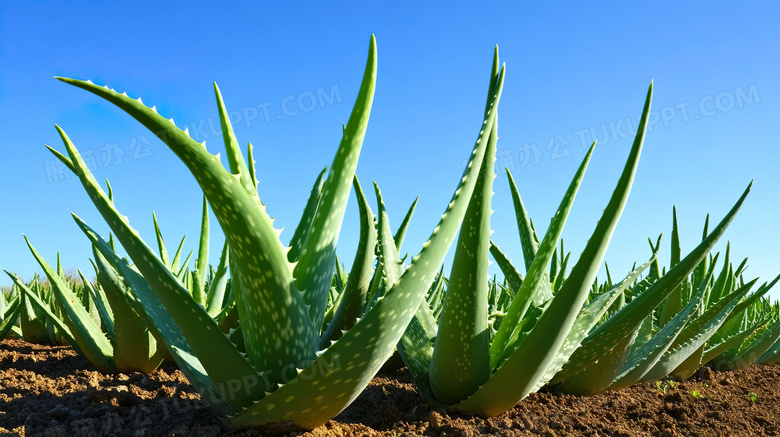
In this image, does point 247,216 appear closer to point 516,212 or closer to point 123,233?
point 123,233

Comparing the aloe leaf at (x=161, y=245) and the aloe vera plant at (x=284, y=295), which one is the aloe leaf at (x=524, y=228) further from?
Result: the aloe leaf at (x=161, y=245)

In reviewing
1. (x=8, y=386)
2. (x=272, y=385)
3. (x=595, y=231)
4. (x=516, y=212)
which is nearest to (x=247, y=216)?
(x=272, y=385)

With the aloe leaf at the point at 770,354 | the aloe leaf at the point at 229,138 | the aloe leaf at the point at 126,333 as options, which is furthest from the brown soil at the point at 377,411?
the aloe leaf at the point at 770,354

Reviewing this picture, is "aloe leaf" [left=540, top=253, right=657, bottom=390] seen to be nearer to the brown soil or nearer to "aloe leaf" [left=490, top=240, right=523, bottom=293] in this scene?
the brown soil

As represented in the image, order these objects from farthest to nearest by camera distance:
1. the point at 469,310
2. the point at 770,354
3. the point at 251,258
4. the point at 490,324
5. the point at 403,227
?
the point at 770,354
the point at 403,227
the point at 490,324
the point at 469,310
the point at 251,258

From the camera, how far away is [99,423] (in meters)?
1.33

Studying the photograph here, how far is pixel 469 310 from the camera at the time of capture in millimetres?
1194

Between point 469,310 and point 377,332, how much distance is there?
0.27 m

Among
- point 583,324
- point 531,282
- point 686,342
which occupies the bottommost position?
point 686,342

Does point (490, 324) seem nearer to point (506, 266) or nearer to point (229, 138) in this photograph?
point (506, 266)

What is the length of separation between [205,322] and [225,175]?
0.32m

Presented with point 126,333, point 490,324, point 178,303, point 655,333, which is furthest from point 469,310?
point 126,333

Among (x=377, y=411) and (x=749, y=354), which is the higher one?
(x=377, y=411)

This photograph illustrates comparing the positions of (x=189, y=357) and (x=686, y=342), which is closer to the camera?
(x=189, y=357)
